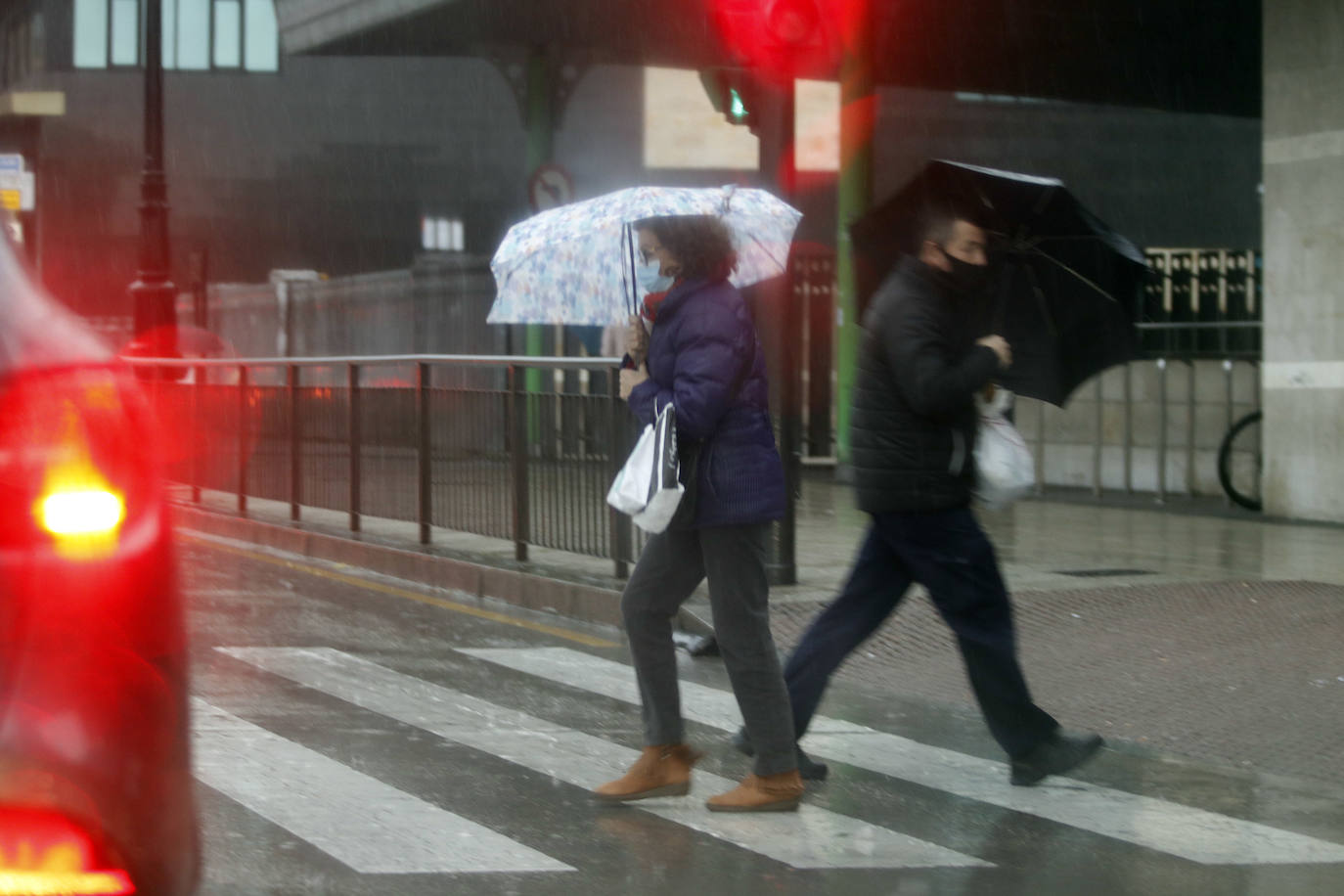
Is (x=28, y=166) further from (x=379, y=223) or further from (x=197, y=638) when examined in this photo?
(x=197, y=638)

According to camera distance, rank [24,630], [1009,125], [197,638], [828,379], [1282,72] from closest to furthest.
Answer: [24,630] → [197,638] → [1282,72] → [828,379] → [1009,125]

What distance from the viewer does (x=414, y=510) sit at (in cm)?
1212

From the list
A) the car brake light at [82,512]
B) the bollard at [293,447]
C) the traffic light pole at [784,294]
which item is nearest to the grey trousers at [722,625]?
the car brake light at [82,512]

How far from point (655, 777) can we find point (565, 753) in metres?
0.79

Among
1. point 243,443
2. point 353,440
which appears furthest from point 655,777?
point 243,443

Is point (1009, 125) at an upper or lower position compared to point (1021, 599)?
upper

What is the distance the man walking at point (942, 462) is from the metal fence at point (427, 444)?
3.49 metres

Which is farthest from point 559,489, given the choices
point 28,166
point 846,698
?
point 28,166

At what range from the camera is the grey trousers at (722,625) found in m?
5.38

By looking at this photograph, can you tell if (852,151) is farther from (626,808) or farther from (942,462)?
(626,808)

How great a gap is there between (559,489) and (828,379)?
9640 millimetres

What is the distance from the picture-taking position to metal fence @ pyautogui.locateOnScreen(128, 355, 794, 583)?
33.3ft

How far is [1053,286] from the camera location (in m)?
6.21

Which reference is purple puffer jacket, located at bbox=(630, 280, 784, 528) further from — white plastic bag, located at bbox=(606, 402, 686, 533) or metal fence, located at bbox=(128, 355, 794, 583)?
metal fence, located at bbox=(128, 355, 794, 583)
